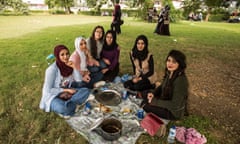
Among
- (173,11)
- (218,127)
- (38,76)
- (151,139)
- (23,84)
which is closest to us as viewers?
(151,139)

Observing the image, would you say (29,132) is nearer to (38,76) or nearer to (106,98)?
(106,98)

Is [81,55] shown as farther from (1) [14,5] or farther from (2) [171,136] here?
(1) [14,5]

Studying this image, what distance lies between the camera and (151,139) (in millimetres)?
2586

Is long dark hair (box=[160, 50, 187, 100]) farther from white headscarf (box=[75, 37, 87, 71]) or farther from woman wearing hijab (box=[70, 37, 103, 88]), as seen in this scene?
white headscarf (box=[75, 37, 87, 71])

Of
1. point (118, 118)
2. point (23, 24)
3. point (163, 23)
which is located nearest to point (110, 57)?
point (118, 118)

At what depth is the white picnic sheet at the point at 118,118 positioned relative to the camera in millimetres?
2484

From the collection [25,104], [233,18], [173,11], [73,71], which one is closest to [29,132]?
[25,104]

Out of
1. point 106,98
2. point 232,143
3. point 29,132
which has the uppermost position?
point 106,98

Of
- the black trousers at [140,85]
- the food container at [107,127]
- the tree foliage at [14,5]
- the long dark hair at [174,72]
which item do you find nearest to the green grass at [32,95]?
the food container at [107,127]

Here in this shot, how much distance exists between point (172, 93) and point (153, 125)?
53cm

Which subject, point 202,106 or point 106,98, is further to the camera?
point 202,106

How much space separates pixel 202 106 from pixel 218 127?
1.94ft

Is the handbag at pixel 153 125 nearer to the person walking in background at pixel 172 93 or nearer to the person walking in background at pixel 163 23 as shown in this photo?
the person walking in background at pixel 172 93

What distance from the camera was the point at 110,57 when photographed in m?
4.25
